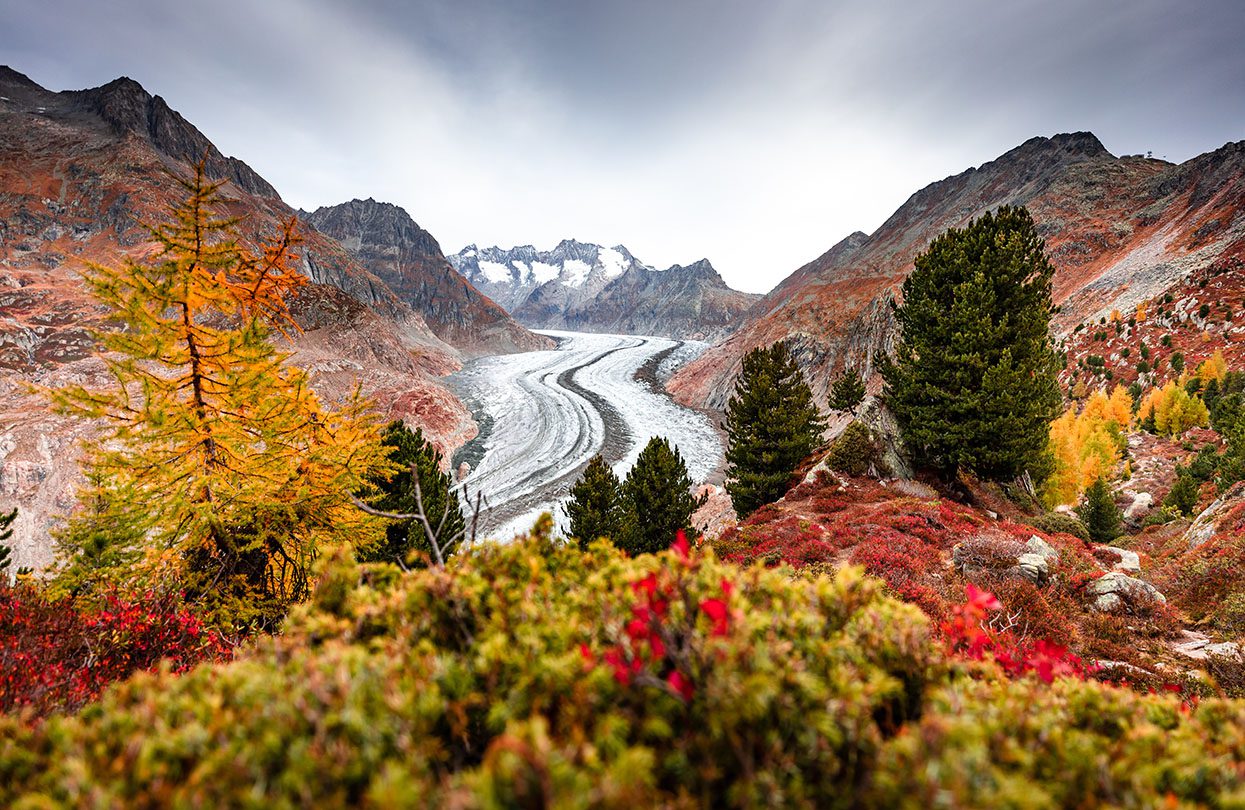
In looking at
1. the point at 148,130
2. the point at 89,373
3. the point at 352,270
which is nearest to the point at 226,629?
the point at 89,373

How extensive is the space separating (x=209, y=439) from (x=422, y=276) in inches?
7337

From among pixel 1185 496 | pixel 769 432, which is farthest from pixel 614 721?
pixel 1185 496

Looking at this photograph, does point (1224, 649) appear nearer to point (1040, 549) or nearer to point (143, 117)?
point (1040, 549)

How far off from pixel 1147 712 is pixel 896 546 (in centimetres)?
1038

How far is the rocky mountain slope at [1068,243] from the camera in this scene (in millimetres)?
58062

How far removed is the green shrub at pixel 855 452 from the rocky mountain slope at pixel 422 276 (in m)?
135

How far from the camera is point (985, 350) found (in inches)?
619

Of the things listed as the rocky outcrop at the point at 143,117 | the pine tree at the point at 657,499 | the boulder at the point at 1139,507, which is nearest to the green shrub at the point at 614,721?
the pine tree at the point at 657,499

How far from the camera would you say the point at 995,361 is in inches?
625

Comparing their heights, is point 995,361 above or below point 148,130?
below

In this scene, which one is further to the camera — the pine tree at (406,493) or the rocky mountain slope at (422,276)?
the rocky mountain slope at (422,276)

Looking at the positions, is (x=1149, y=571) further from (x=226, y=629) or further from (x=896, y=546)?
(x=226, y=629)

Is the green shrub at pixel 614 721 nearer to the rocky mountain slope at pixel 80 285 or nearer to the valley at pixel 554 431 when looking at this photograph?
the rocky mountain slope at pixel 80 285

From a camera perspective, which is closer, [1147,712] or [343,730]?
[343,730]
